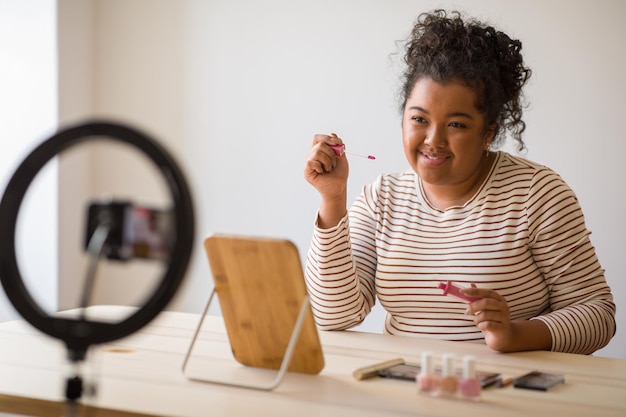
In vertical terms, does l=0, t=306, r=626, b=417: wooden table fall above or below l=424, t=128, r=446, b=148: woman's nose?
below

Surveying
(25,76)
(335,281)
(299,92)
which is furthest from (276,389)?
(25,76)

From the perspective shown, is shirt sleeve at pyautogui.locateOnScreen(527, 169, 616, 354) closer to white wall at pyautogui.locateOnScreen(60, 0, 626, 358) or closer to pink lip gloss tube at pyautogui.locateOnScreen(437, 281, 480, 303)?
pink lip gloss tube at pyautogui.locateOnScreen(437, 281, 480, 303)

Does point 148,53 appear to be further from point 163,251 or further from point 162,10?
point 163,251

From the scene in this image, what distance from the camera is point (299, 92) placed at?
3.03 meters

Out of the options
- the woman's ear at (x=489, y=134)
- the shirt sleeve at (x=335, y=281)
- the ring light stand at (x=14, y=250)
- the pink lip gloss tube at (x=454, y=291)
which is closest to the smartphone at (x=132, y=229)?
the ring light stand at (x=14, y=250)

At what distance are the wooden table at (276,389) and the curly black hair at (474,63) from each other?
21.8 inches

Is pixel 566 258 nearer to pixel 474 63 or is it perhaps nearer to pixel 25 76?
pixel 474 63

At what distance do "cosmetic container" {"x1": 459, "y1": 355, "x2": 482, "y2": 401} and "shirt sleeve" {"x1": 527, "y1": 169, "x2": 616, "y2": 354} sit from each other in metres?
0.55

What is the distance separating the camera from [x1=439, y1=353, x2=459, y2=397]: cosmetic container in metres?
1.14

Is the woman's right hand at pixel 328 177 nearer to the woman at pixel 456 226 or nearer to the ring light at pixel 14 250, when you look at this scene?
the woman at pixel 456 226

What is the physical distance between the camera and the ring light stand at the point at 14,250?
810 mm

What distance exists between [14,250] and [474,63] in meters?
1.16

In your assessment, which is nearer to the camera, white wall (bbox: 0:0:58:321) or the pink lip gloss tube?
the pink lip gloss tube

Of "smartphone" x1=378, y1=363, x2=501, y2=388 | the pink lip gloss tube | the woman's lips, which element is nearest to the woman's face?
the woman's lips
